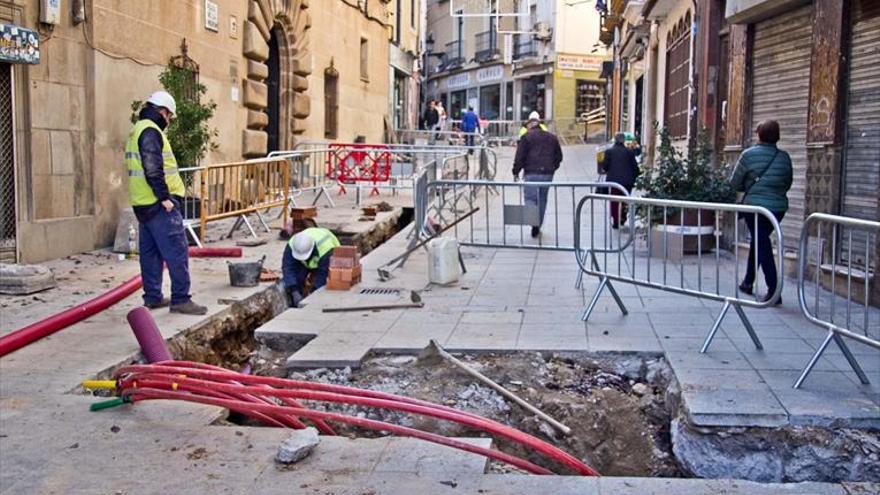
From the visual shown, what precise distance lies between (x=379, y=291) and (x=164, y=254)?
2.08 m

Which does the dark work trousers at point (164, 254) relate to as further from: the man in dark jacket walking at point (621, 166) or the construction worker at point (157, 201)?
the man in dark jacket walking at point (621, 166)

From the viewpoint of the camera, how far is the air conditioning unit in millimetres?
45156

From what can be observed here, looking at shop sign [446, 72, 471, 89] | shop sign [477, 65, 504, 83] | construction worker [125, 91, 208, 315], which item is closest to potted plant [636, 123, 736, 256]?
construction worker [125, 91, 208, 315]

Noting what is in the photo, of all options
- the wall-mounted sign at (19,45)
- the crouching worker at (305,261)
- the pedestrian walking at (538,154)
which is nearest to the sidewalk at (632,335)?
the crouching worker at (305,261)

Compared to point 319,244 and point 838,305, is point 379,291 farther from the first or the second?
point 838,305

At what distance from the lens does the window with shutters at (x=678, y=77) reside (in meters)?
14.8

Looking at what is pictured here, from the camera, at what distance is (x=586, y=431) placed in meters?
5.43

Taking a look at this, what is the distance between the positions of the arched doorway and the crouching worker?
10153mm

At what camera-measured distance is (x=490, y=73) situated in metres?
51.8

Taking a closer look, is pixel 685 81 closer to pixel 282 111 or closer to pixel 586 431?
pixel 282 111

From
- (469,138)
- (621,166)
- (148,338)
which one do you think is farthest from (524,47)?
(148,338)

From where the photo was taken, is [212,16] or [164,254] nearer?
[164,254]

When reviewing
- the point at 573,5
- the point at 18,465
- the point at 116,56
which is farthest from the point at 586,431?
the point at 573,5

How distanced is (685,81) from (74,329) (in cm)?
1080
